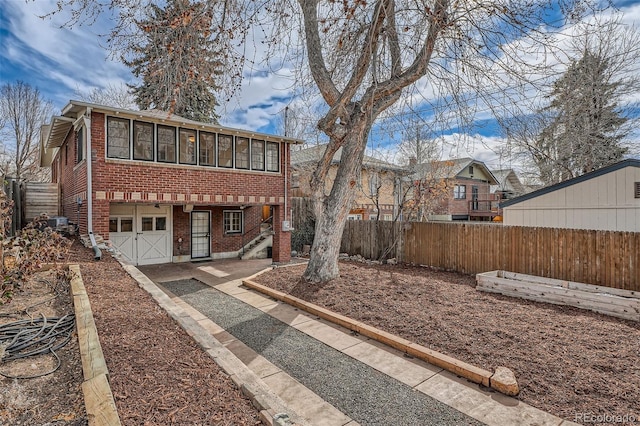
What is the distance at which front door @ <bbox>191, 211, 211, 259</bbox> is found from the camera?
1259cm

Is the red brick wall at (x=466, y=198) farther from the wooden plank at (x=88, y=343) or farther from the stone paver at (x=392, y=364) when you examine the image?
the wooden plank at (x=88, y=343)

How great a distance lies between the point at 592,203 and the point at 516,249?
6.63 feet

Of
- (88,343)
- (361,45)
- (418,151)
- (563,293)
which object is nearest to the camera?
(88,343)

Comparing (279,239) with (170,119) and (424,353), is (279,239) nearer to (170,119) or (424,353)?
(170,119)

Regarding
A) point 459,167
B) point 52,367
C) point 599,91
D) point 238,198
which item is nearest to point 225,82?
point 52,367

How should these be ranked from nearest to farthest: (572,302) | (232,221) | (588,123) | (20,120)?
(572,302), (588,123), (232,221), (20,120)

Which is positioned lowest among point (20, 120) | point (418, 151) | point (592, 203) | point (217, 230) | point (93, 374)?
point (93, 374)

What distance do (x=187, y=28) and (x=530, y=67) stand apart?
17.7ft

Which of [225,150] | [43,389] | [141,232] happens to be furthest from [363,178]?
[43,389]

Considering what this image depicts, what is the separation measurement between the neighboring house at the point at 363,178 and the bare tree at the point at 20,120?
15286 millimetres

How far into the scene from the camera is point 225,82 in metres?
5.32

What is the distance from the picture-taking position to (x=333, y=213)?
7.81 meters

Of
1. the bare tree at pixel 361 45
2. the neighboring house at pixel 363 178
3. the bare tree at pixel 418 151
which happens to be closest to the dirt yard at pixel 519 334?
the bare tree at pixel 361 45

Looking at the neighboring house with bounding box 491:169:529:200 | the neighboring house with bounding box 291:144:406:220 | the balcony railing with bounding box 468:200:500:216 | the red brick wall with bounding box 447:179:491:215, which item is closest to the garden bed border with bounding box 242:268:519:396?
the neighboring house with bounding box 291:144:406:220
